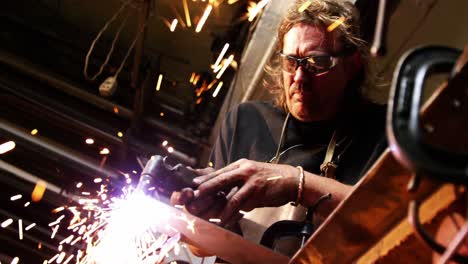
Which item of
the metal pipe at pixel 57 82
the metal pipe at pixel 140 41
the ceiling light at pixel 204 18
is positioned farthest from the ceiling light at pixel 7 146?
the ceiling light at pixel 204 18

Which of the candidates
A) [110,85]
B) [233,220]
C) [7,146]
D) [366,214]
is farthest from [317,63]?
[7,146]

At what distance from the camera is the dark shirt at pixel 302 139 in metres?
2.47

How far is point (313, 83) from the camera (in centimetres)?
261

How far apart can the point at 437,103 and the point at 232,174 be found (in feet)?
3.31

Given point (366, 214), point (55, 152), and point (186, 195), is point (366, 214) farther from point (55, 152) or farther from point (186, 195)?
point (55, 152)

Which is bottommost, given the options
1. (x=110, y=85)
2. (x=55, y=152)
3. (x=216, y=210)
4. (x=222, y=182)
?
(x=55, y=152)

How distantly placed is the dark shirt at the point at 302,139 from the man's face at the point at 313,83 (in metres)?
0.08

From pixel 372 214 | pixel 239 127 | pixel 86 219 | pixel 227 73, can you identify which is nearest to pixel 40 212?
pixel 86 219

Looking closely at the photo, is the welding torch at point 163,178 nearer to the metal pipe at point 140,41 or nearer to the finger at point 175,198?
the finger at point 175,198

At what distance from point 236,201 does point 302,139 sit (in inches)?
38.0

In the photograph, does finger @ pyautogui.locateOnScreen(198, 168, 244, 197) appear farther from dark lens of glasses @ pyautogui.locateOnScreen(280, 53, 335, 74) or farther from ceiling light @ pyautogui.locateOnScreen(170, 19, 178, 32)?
ceiling light @ pyautogui.locateOnScreen(170, 19, 178, 32)

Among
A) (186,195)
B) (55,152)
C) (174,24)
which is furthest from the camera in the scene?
(174,24)

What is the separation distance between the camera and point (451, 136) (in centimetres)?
105

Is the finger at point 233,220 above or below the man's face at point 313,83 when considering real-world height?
below
